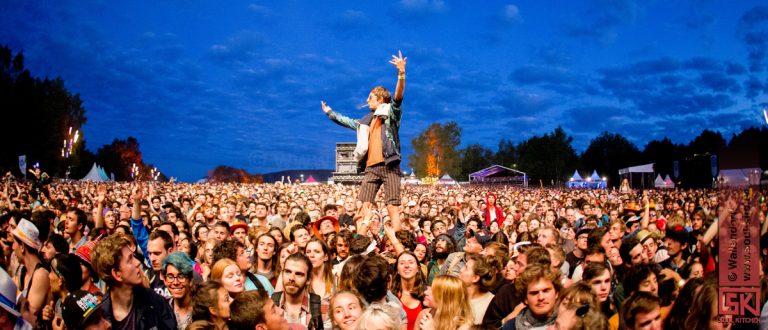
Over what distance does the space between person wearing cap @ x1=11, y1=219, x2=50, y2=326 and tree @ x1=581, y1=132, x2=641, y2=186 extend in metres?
100

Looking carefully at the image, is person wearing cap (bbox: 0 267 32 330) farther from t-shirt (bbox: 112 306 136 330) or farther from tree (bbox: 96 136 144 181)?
tree (bbox: 96 136 144 181)

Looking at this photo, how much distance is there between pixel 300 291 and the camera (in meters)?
4.48

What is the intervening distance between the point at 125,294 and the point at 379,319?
1.81 meters

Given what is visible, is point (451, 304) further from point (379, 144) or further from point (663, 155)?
point (663, 155)

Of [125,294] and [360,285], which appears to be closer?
[125,294]

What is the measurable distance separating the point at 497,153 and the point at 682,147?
45649 millimetres

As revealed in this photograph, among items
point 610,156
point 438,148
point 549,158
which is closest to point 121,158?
point 438,148

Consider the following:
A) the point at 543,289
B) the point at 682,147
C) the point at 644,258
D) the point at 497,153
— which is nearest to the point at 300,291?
the point at 543,289

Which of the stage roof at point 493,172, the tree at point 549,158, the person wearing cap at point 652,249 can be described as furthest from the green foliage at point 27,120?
the tree at point 549,158

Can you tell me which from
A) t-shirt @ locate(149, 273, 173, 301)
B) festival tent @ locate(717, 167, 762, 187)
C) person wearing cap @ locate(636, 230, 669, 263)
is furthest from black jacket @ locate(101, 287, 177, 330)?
person wearing cap @ locate(636, 230, 669, 263)

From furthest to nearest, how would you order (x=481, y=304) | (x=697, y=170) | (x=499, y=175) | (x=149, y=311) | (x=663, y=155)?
(x=663, y=155) < (x=499, y=175) < (x=697, y=170) < (x=481, y=304) < (x=149, y=311)

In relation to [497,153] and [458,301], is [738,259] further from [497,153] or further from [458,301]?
[497,153]

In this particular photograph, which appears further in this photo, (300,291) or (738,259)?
(300,291)

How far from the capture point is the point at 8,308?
2834 mm
